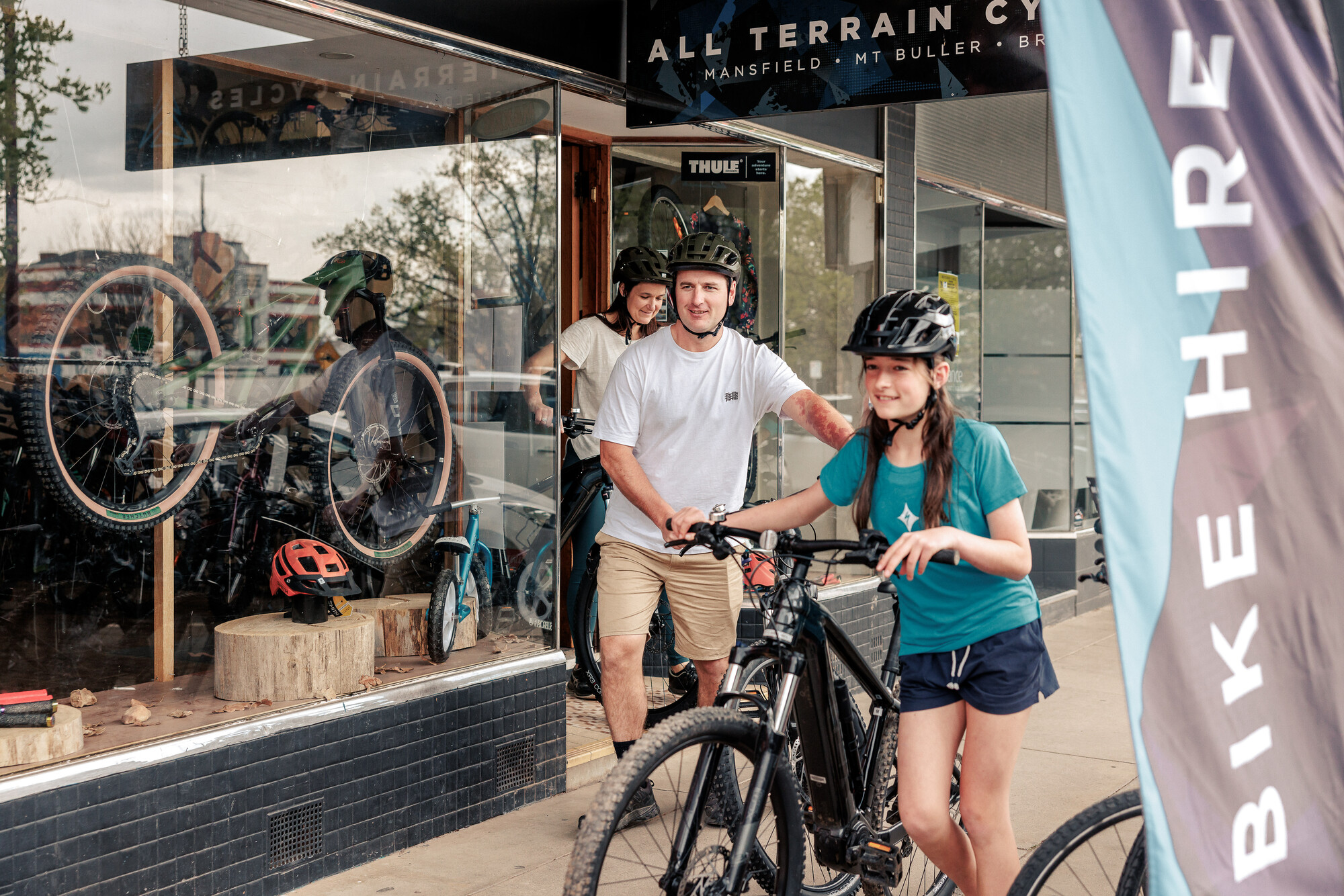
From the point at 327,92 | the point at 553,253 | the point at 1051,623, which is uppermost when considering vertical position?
the point at 327,92

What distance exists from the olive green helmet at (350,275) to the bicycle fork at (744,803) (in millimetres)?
2727

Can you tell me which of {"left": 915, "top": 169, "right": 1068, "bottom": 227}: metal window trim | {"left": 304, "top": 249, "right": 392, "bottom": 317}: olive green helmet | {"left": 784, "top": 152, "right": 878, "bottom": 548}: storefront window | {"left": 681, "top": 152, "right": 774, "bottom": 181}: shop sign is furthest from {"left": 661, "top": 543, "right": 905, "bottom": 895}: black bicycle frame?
{"left": 915, "top": 169, "right": 1068, "bottom": 227}: metal window trim

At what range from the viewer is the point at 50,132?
3.97 m

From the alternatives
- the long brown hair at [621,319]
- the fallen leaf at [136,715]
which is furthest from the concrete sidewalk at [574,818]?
the long brown hair at [621,319]

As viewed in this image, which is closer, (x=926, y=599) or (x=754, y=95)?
(x=926, y=599)

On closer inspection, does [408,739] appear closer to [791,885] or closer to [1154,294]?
[791,885]

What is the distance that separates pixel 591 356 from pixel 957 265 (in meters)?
4.14

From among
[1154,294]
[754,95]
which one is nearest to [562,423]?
[754,95]

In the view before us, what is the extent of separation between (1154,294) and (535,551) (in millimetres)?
4077

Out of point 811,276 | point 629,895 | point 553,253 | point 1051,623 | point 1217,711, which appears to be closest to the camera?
point 1217,711

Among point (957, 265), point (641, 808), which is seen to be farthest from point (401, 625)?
point (957, 265)

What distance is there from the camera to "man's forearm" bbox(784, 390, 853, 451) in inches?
154

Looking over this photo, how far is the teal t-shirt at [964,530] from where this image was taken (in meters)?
2.99

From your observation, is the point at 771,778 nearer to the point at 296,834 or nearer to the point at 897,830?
the point at 897,830
